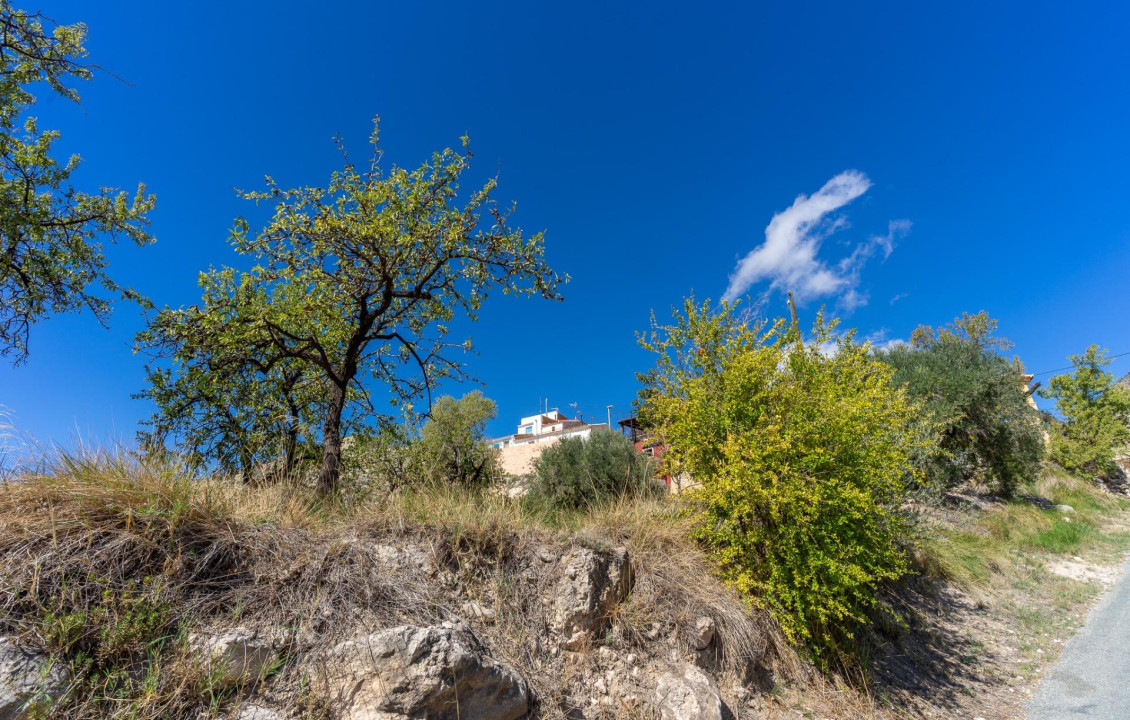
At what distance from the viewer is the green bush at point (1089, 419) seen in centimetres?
2558

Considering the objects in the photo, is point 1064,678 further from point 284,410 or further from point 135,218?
point 135,218

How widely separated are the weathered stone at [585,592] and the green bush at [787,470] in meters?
1.33

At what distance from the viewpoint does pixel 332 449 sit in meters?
5.97

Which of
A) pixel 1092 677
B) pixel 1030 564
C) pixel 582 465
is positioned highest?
pixel 582 465

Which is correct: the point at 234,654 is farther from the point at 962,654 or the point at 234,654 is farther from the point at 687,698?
the point at 962,654

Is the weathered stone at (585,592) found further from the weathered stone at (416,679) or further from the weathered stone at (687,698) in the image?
the weathered stone at (416,679)

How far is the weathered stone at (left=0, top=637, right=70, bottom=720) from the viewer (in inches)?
87.1

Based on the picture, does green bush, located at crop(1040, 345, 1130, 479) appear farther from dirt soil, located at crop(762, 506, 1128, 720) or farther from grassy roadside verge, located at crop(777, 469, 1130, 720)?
dirt soil, located at crop(762, 506, 1128, 720)

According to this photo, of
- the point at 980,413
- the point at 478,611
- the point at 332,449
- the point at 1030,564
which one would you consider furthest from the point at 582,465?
the point at 980,413

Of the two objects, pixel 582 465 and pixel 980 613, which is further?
pixel 582 465

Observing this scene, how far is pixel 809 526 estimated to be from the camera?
5.19 metres

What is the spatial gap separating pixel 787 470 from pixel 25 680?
590 cm

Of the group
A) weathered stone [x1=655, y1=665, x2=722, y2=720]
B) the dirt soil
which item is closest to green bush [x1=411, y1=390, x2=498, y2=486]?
weathered stone [x1=655, y1=665, x2=722, y2=720]

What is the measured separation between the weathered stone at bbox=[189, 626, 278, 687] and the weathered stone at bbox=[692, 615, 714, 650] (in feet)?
12.4
